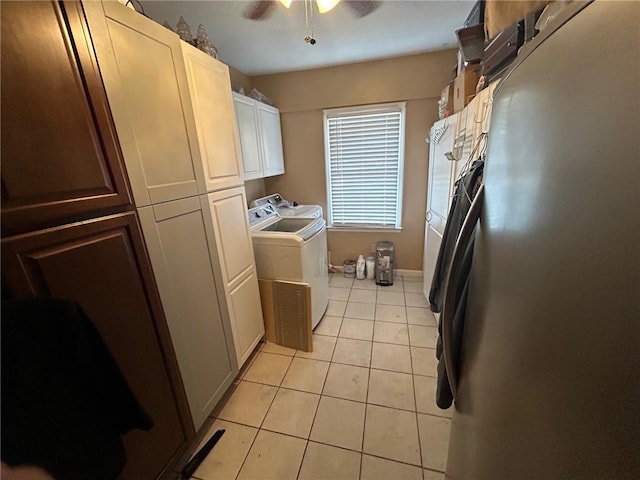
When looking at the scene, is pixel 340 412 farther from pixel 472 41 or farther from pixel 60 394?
pixel 472 41

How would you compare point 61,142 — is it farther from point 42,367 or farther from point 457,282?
point 457,282

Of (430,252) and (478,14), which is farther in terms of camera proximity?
(430,252)

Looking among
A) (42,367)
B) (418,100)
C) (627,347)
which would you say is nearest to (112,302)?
(42,367)

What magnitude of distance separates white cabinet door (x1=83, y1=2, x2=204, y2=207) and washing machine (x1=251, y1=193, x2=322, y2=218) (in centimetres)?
139

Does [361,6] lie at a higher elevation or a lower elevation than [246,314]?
higher

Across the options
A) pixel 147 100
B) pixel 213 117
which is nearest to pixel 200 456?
pixel 147 100

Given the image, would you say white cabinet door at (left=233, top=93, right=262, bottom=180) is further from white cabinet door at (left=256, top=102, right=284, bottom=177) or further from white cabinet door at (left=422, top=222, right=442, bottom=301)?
white cabinet door at (left=422, top=222, right=442, bottom=301)

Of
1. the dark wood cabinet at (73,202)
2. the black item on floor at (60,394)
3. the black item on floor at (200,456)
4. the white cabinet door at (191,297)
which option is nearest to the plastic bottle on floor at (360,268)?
the white cabinet door at (191,297)

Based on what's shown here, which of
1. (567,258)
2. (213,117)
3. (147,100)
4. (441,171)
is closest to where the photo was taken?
(567,258)

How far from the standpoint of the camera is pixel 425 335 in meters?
2.22

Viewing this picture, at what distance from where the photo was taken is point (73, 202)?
81 centimetres

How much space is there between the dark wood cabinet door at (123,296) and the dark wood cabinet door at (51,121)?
0.21 ft

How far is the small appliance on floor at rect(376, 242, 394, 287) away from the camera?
310 centimetres

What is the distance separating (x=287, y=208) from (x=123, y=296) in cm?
220
